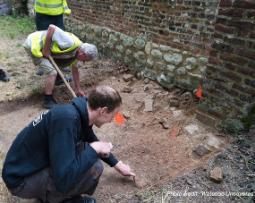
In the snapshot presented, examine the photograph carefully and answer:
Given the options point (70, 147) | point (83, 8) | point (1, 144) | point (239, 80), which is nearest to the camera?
point (70, 147)

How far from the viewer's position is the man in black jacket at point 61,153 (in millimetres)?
1952

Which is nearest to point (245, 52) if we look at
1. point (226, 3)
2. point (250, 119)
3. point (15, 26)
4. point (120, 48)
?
point (226, 3)

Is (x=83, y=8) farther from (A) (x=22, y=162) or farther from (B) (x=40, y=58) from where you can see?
(A) (x=22, y=162)

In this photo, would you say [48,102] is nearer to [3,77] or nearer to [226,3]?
[3,77]

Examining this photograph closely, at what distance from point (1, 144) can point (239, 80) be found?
2.73m

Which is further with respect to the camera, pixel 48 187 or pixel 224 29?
pixel 224 29

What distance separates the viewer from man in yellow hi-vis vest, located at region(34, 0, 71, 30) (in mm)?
5625

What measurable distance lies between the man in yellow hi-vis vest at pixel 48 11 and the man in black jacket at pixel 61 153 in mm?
3992

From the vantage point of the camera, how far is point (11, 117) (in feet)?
13.8

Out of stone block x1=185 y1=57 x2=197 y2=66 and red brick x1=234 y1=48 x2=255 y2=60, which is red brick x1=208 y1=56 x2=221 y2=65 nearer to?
red brick x1=234 y1=48 x2=255 y2=60

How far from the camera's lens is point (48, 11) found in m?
5.64

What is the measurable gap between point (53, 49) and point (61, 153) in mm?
2534

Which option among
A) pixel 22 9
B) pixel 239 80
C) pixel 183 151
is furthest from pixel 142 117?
pixel 22 9

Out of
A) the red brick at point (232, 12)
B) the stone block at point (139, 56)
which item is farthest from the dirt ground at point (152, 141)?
the red brick at point (232, 12)
